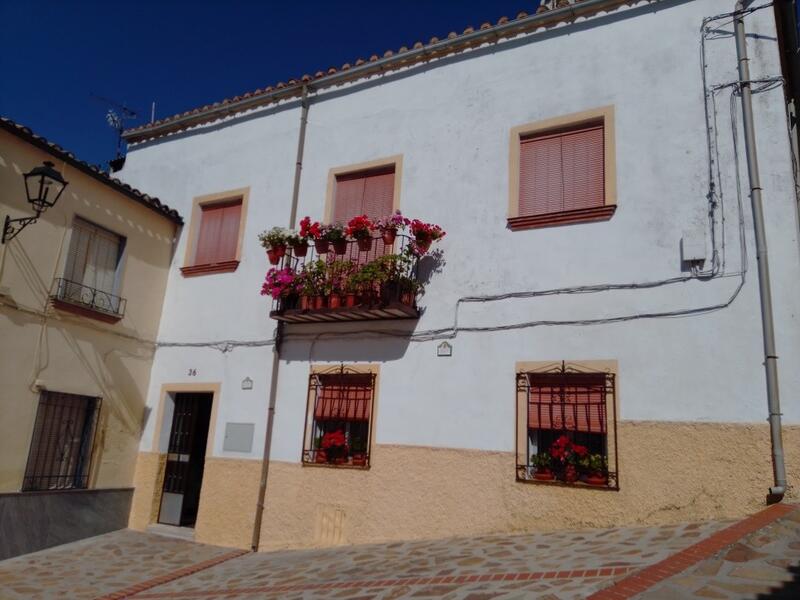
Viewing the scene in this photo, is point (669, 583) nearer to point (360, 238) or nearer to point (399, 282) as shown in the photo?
point (399, 282)

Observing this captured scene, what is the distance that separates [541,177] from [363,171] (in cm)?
279

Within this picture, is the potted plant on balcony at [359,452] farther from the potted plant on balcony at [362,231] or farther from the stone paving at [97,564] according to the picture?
the potted plant on balcony at [362,231]

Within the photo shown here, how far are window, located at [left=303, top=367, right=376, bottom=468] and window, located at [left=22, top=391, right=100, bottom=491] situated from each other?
3445mm

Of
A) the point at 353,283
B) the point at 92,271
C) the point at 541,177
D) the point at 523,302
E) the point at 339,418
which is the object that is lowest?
the point at 339,418

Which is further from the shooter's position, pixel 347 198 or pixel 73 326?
pixel 347 198

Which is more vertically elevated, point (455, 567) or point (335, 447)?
point (335, 447)

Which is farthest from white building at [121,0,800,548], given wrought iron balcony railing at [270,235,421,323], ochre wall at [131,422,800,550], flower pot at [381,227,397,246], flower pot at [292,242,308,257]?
flower pot at [292,242,308,257]

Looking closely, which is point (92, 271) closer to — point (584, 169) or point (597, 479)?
point (584, 169)

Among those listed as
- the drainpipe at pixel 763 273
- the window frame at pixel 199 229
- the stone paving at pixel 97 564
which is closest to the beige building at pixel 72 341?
the stone paving at pixel 97 564

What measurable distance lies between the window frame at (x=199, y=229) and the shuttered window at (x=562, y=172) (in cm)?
468

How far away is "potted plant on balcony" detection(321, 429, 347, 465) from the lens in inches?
347

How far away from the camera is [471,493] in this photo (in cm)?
778

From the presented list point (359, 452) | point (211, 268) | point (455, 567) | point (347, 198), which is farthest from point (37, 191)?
point (455, 567)


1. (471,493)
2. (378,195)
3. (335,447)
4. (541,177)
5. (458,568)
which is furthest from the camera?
(378,195)
